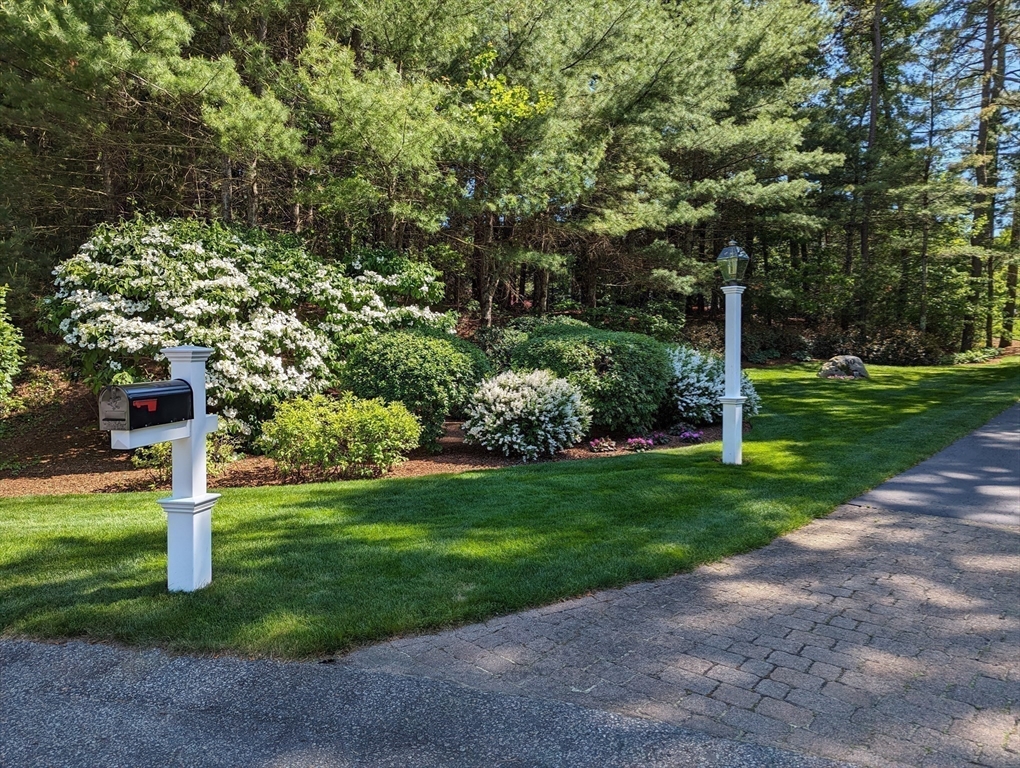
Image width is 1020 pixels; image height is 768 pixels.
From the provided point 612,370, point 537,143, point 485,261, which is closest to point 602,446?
point 612,370

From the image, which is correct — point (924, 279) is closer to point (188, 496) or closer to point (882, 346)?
point (882, 346)

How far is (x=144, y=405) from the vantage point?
2.62 metres

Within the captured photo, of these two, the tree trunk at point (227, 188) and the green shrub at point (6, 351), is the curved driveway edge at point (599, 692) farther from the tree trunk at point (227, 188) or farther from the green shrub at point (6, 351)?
the tree trunk at point (227, 188)

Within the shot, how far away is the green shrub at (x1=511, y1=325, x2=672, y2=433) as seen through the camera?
24.8 feet

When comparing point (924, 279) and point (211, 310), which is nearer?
point (211, 310)

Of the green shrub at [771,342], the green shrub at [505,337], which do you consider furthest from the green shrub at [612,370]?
the green shrub at [771,342]

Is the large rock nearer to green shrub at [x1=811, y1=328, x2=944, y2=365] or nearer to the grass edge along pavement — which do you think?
green shrub at [x1=811, y1=328, x2=944, y2=365]

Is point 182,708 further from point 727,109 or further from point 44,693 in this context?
point 727,109

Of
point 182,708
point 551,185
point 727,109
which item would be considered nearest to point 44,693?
point 182,708

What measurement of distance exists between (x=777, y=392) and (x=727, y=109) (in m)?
8.93

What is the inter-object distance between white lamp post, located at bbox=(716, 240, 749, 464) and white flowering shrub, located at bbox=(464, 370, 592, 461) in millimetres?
1699

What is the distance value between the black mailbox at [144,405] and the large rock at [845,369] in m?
14.6

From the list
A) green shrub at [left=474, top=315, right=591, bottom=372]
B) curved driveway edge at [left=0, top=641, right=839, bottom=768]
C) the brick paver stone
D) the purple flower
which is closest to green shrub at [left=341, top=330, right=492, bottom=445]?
the purple flower

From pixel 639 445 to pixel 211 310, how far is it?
549 centimetres
